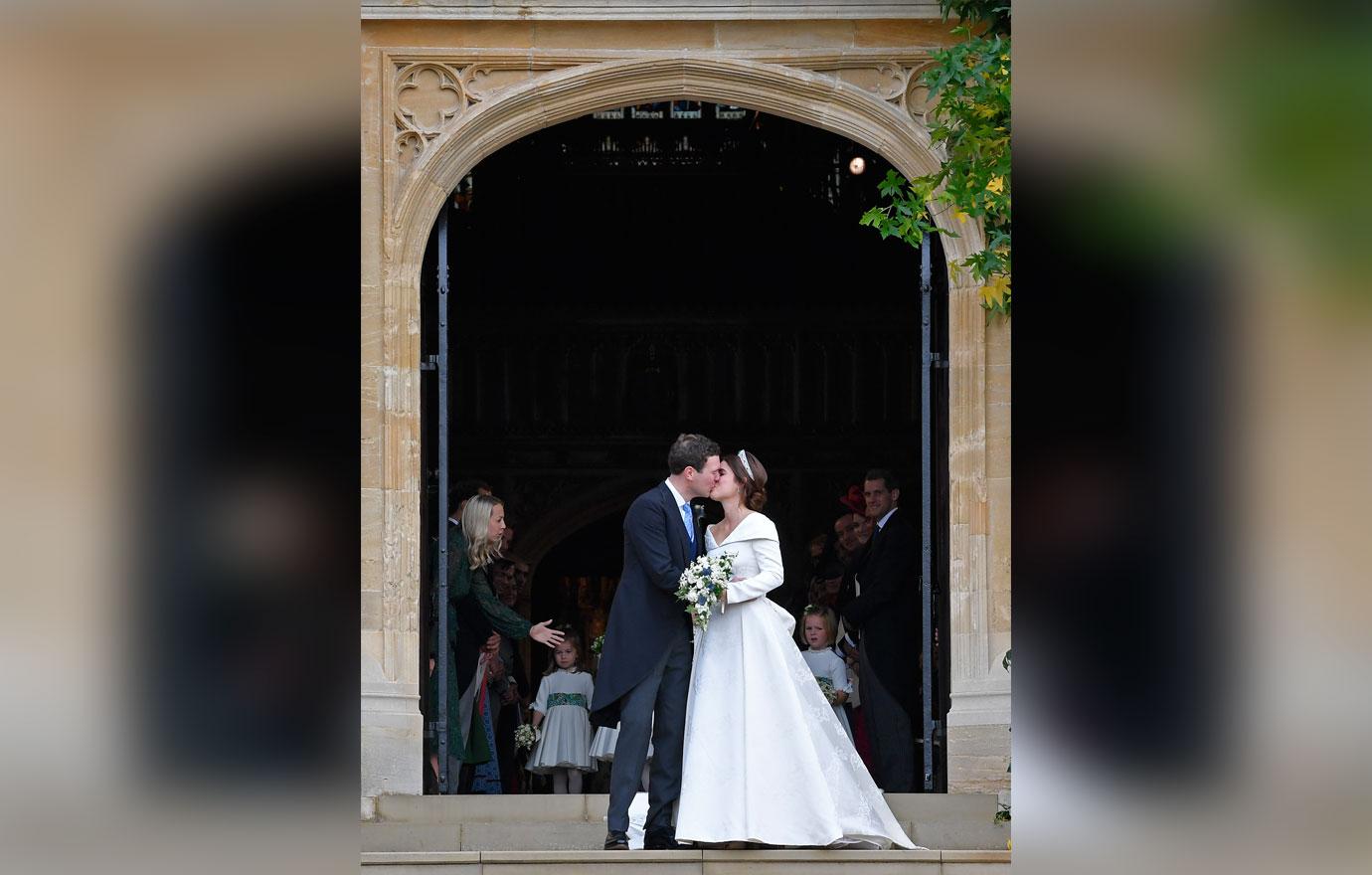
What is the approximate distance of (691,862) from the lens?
19.6 ft

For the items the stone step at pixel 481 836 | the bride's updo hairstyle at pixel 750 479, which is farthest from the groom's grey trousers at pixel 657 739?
the stone step at pixel 481 836

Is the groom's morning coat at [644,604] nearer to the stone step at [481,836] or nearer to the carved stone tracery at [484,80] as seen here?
the stone step at [481,836]

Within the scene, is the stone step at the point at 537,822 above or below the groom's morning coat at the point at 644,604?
below

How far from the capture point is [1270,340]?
31.7 inches

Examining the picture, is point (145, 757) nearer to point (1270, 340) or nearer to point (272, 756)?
point (272, 756)

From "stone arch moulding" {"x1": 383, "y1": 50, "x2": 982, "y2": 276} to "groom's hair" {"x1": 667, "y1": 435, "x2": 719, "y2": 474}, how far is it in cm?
209

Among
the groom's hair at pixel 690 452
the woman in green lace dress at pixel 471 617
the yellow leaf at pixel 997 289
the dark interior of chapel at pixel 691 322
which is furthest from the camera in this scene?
the dark interior of chapel at pixel 691 322

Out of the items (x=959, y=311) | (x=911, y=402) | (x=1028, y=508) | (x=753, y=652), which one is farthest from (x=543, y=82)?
(x=1028, y=508)

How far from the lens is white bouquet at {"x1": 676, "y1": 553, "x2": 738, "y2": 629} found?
623 centimetres

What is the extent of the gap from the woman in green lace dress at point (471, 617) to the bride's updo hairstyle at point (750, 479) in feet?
5.89

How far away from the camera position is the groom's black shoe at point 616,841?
6.27 m

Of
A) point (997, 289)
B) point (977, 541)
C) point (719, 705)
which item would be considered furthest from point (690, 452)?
point (977, 541)

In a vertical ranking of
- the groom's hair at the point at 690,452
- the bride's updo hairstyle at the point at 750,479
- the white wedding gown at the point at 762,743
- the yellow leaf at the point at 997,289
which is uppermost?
the yellow leaf at the point at 997,289

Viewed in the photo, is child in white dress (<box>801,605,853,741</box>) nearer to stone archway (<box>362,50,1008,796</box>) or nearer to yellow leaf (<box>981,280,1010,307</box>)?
stone archway (<box>362,50,1008,796</box>)
